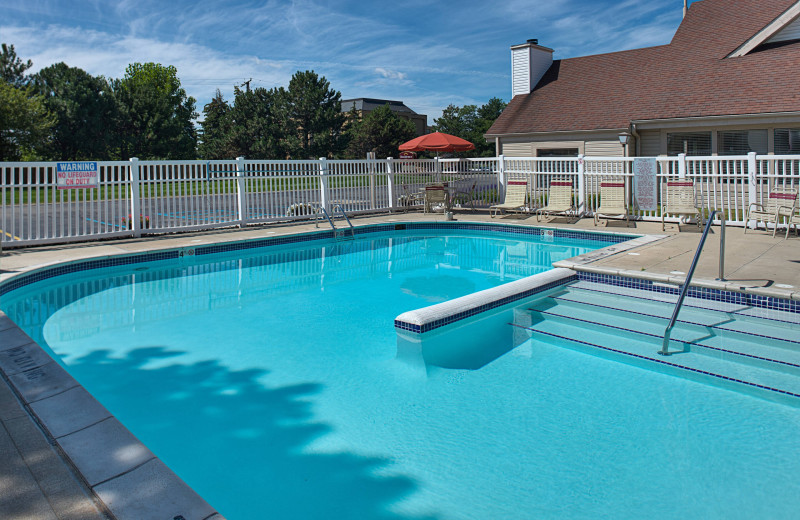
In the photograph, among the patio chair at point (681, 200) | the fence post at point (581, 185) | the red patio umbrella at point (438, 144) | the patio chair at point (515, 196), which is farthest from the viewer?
the red patio umbrella at point (438, 144)

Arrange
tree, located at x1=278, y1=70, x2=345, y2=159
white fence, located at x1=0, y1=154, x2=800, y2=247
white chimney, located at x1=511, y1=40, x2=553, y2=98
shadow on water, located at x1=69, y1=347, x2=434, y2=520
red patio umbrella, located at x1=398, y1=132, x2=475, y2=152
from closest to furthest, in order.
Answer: shadow on water, located at x1=69, y1=347, x2=434, y2=520 < white fence, located at x1=0, y1=154, x2=800, y2=247 < red patio umbrella, located at x1=398, y1=132, x2=475, y2=152 < white chimney, located at x1=511, y1=40, x2=553, y2=98 < tree, located at x1=278, y1=70, x2=345, y2=159

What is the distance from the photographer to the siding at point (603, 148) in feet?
56.8

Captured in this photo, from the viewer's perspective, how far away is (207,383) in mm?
4629

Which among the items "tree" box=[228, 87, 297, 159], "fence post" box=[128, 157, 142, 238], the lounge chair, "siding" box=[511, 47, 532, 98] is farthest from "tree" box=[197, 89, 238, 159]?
"fence post" box=[128, 157, 142, 238]

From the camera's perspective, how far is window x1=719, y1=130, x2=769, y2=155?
49.7 ft

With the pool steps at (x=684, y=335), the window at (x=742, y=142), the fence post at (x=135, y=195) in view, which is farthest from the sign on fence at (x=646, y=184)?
the fence post at (x=135, y=195)

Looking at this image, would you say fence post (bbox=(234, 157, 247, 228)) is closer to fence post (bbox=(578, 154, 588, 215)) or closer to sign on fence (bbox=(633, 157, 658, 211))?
fence post (bbox=(578, 154, 588, 215))

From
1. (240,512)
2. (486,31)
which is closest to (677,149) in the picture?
(486,31)

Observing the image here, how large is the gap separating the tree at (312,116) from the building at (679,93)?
25292 millimetres

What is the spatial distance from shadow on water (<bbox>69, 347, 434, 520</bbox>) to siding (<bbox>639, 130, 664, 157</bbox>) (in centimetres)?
1557

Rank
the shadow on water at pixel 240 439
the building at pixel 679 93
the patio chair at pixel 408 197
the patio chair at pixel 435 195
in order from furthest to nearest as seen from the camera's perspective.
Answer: the patio chair at pixel 408 197
the building at pixel 679 93
the patio chair at pixel 435 195
the shadow on water at pixel 240 439

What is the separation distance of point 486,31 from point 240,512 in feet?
88.7

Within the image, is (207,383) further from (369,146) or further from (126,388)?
(369,146)

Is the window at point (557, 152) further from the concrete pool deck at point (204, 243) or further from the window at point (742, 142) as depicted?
the concrete pool deck at point (204, 243)
